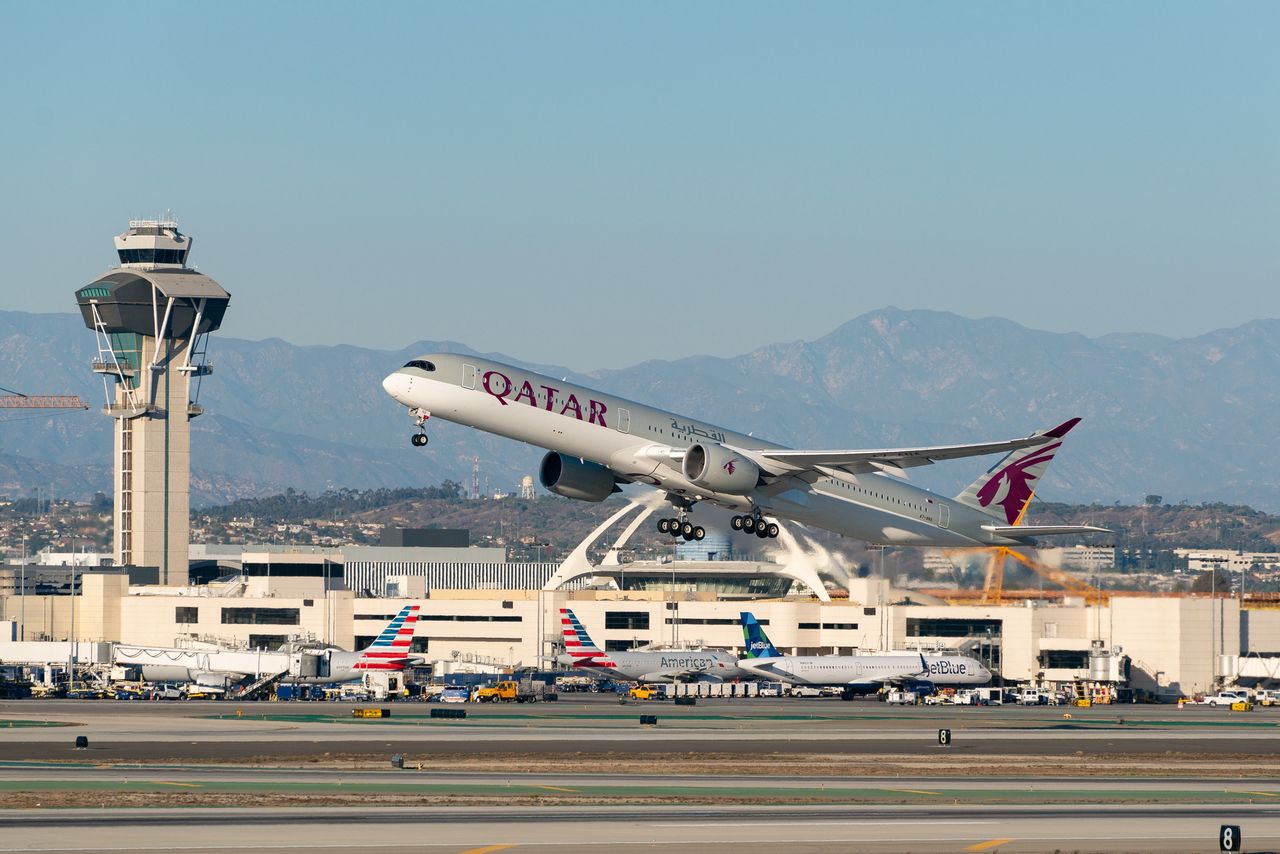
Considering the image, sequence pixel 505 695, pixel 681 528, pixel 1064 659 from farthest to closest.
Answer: pixel 1064 659 < pixel 505 695 < pixel 681 528

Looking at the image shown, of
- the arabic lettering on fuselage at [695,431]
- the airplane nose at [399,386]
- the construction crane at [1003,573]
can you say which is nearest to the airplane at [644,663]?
the construction crane at [1003,573]

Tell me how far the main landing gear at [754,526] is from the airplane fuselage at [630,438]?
0.51 m

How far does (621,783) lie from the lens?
59406 mm

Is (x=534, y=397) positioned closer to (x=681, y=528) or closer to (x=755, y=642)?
(x=681, y=528)

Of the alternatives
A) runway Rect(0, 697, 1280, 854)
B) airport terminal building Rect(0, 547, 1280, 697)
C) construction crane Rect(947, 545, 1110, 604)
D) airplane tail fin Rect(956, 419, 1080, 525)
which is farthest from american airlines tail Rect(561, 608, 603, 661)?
airplane tail fin Rect(956, 419, 1080, 525)

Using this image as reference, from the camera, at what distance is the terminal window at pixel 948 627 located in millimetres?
145500

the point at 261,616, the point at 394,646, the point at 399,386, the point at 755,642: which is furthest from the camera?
the point at 261,616

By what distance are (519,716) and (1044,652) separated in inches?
2373

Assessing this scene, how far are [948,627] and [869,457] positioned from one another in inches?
3099

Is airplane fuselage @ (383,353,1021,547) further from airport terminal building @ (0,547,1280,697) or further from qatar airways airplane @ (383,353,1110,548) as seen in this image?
airport terminal building @ (0,547,1280,697)

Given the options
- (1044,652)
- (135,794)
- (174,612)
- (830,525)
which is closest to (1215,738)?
(830,525)

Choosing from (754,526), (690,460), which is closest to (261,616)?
(754,526)

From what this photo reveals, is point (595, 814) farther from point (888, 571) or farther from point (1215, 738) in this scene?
point (888, 571)

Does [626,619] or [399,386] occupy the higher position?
[399,386]
